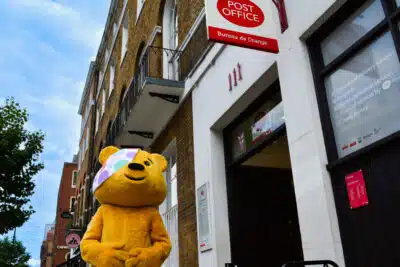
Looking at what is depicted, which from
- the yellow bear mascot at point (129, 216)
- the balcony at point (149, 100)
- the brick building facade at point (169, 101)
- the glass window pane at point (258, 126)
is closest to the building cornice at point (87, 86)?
the brick building facade at point (169, 101)

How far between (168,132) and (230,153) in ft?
10.2

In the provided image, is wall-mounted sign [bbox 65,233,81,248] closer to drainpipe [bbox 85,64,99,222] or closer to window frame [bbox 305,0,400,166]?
drainpipe [bbox 85,64,99,222]

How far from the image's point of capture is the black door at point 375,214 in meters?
3.63

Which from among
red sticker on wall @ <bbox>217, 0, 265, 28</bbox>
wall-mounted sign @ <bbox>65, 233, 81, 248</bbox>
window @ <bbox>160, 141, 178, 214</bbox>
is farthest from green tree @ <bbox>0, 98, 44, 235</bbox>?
red sticker on wall @ <bbox>217, 0, 265, 28</bbox>

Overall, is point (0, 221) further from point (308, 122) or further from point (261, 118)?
point (308, 122)

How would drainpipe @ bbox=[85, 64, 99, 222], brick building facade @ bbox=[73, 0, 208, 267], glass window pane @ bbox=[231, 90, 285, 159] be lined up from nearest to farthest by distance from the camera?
1. glass window pane @ bbox=[231, 90, 285, 159]
2. brick building facade @ bbox=[73, 0, 208, 267]
3. drainpipe @ bbox=[85, 64, 99, 222]

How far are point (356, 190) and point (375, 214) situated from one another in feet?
1.06

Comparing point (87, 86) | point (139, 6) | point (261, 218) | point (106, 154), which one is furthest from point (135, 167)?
point (87, 86)

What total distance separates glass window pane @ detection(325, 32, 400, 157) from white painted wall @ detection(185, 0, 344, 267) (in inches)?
10.1

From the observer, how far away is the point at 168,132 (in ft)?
33.1

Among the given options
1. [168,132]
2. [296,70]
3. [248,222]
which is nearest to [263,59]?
[296,70]

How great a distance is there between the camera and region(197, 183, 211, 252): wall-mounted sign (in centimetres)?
696

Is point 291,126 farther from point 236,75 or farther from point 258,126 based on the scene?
point 236,75

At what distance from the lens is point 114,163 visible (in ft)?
15.4
